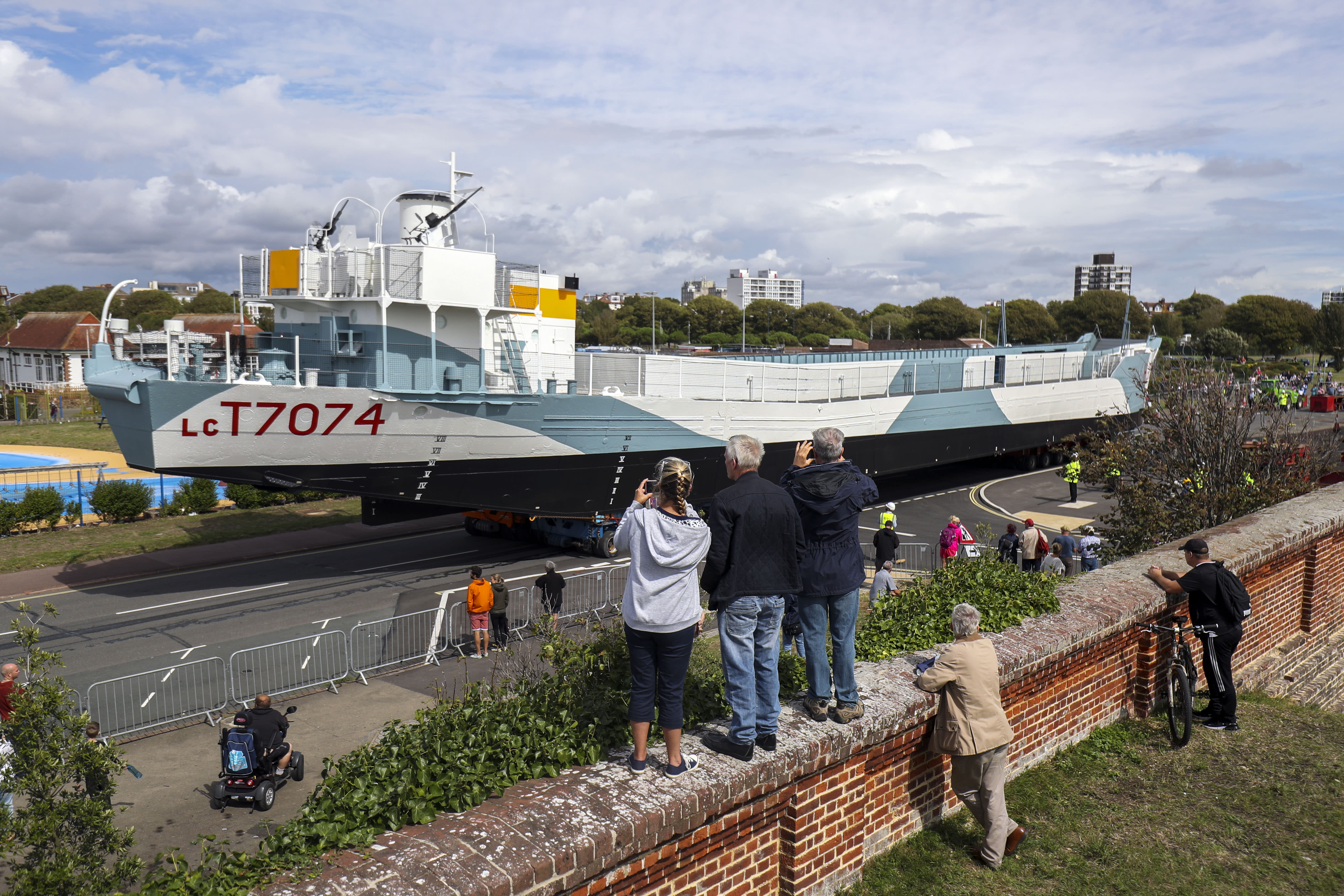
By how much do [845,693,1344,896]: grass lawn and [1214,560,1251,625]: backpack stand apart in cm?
93

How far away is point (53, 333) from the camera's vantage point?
230 ft

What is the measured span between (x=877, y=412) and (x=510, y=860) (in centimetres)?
2197

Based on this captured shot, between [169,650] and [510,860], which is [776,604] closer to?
[510,860]

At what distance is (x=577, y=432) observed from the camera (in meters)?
18.5

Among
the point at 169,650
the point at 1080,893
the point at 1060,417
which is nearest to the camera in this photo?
the point at 1080,893

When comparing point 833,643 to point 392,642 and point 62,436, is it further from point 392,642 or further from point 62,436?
point 62,436


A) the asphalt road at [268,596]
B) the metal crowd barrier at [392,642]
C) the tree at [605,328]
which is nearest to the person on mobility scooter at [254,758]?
the metal crowd barrier at [392,642]

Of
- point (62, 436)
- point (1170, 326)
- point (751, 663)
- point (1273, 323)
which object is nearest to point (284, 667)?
point (751, 663)

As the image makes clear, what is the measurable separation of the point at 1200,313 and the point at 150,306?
394 feet

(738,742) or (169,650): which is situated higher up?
(738,742)

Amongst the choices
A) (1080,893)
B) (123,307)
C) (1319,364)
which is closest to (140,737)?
(1080,893)

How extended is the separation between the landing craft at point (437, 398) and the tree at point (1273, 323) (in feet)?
287

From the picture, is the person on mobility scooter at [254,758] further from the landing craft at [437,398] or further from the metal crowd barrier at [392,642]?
the landing craft at [437,398]

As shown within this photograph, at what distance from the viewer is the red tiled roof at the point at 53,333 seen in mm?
67688
